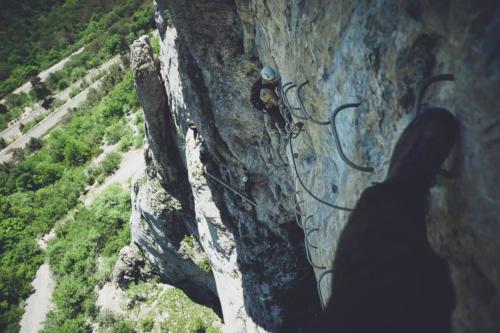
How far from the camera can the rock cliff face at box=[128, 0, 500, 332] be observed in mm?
1861

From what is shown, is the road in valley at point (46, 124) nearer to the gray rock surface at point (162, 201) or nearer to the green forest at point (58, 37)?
the green forest at point (58, 37)

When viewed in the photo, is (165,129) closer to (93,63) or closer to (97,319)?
(97,319)

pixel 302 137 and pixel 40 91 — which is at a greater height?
pixel 40 91

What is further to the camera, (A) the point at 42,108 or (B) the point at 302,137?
(A) the point at 42,108

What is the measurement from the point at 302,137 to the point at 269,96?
1.42 m

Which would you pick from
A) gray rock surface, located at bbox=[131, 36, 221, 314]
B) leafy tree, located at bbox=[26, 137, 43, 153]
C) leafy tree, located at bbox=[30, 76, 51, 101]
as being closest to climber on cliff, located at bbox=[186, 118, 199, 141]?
gray rock surface, located at bbox=[131, 36, 221, 314]

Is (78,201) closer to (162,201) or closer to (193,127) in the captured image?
(162,201)

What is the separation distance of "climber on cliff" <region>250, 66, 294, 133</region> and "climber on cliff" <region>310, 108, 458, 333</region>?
484cm

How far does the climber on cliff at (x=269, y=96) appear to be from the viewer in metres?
6.55

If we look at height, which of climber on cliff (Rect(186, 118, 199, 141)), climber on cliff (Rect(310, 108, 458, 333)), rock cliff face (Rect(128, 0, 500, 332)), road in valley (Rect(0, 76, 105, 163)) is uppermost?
road in valley (Rect(0, 76, 105, 163))

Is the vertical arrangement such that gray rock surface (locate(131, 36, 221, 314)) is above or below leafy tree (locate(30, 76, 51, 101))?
below

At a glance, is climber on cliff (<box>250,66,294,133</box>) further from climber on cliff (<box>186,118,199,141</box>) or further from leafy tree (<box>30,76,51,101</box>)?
leafy tree (<box>30,76,51,101</box>)

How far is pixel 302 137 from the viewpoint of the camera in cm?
592

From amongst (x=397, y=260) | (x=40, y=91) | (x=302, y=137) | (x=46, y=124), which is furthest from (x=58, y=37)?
(x=397, y=260)
